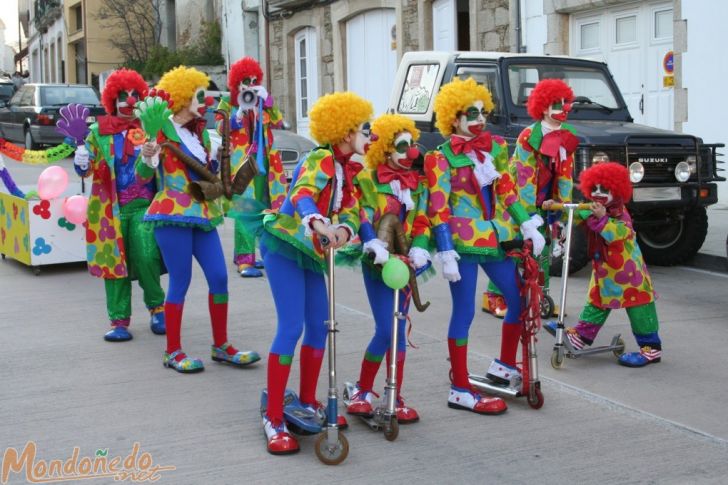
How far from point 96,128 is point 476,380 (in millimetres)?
3103

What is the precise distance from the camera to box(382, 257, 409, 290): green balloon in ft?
14.8

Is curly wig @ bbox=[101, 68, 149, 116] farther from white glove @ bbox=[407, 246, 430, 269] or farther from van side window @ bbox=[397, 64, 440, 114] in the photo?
van side window @ bbox=[397, 64, 440, 114]

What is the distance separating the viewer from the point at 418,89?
10211 mm

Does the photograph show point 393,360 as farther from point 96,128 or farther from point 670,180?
point 670,180

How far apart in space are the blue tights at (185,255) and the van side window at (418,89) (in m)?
4.42

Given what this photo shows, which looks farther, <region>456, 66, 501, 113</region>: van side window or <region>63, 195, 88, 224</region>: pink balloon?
<region>456, 66, 501, 113</region>: van side window

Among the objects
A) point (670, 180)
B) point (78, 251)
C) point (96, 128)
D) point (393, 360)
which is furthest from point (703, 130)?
point (393, 360)

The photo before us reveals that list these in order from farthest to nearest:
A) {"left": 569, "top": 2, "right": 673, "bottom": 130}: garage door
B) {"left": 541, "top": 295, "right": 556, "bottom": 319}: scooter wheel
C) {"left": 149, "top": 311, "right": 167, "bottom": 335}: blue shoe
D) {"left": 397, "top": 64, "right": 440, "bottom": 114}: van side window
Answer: {"left": 569, "top": 2, "right": 673, "bottom": 130}: garage door < {"left": 397, "top": 64, "right": 440, "bottom": 114}: van side window < {"left": 541, "top": 295, "right": 556, "bottom": 319}: scooter wheel < {"left": 149, "top": 311, "right": 167, "bottom": 335}: blue shoe

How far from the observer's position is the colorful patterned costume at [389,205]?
4.88 m

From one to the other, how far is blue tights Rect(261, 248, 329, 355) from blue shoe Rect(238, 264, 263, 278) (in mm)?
4652

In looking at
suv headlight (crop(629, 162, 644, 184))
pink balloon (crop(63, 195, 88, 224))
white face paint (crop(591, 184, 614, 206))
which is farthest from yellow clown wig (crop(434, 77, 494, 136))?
pink balloon (crop(63, 195, 88, 224))

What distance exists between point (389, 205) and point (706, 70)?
32.1 feet

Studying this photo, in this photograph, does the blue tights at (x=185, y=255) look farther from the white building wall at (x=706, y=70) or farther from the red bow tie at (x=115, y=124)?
the white building wall at (x=706, y=70)

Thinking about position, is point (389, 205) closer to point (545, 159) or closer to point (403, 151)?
point (403, 151)
